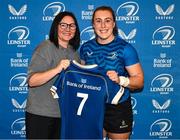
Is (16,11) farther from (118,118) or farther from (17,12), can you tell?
(118,118)

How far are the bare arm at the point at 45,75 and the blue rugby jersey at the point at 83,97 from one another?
55 millimetres

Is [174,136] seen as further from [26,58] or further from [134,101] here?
[26,58]

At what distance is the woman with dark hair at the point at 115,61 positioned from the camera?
1655mm

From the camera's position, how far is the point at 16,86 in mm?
2426

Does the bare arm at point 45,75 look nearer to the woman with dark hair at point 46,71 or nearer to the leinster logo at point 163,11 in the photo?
the woman with dark hair at point 46,71

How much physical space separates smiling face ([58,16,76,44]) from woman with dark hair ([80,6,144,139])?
0.49ft

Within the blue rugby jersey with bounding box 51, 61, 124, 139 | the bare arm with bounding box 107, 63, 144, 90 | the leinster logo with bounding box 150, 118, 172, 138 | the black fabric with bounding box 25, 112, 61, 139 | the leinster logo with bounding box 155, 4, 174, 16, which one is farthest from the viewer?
the leinster logo with bounding box 150, 118, 172, 138

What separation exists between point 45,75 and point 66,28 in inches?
13.3

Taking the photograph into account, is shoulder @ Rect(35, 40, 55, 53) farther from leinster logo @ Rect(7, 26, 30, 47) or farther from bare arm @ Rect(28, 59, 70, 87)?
leinster logo @ Rect(7, 26, 30, 47)

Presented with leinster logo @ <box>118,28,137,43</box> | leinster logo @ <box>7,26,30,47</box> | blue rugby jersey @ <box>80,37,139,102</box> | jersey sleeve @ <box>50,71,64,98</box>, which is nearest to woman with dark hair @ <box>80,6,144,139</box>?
blue rugby jersey @ <box>80,37,139,102</box>

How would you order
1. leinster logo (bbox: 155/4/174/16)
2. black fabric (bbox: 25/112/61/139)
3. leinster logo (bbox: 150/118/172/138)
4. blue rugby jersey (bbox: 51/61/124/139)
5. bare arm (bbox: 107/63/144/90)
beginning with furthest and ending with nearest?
1. leinster logo (bbox: 150/118/172/138)
2. leinster logo (bbox: 155/4/174/16)
3. black fabric (bbox: 25/112/61/139)
4. bare arm (bbox: 107/63/144/90)
5. blue rugby jersey (bbox: 51/61/124/139)

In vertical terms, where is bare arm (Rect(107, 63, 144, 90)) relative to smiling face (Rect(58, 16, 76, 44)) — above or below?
below

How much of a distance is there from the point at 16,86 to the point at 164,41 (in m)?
1.37

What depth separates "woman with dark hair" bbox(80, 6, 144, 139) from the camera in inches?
65.2
